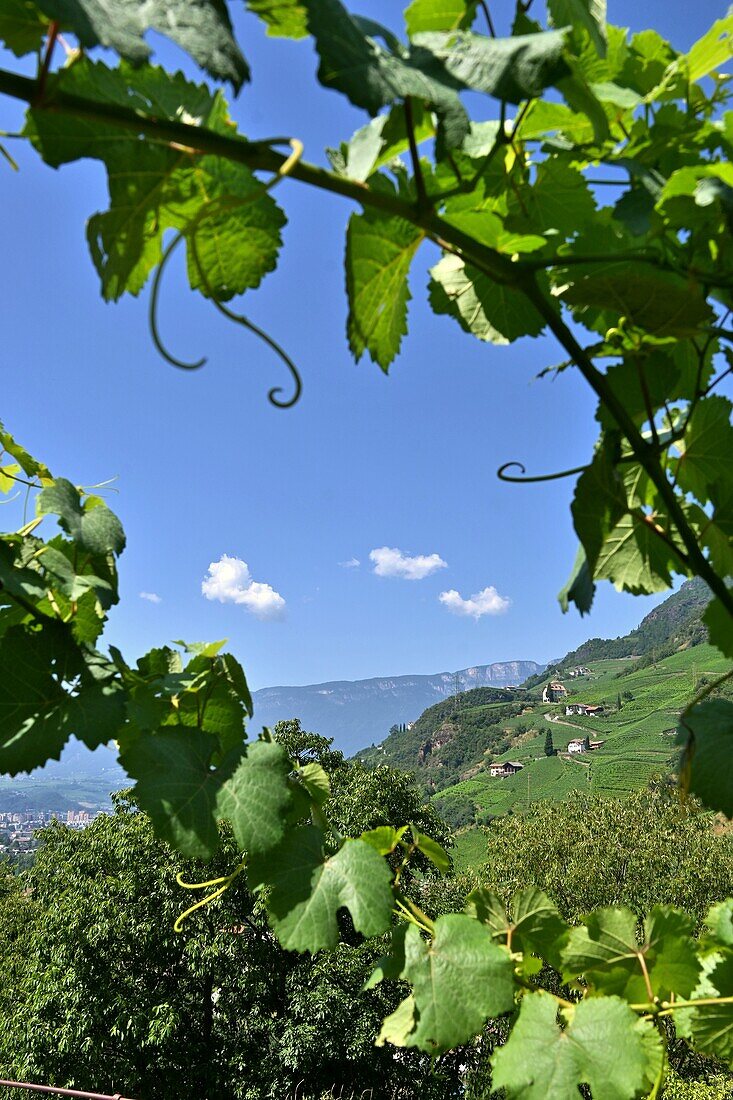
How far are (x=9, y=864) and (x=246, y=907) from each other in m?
20.8

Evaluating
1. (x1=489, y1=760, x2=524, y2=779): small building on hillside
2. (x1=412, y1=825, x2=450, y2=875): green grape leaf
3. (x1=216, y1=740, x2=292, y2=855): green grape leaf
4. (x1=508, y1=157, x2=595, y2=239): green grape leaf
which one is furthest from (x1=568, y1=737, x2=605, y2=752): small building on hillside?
(x1=508, y1=157, x2=595, y2=239): green grape leaf

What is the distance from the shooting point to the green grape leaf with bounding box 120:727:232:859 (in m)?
0.71

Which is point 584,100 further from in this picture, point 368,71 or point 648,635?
point 648,635

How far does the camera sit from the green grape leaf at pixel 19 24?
0.38 meters

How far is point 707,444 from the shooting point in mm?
703

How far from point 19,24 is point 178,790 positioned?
0.61 meters

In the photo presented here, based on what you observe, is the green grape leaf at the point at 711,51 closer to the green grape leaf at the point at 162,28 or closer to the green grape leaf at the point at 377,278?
the green grape leaf at the point at 377,278

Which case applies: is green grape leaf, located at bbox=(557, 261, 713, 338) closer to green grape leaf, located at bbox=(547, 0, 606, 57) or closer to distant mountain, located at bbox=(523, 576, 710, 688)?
green grape leaf, located at bbox=(547, 0, 606, 57)

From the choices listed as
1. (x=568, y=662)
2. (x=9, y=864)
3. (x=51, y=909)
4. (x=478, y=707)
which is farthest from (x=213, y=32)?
(x=568, y=662)

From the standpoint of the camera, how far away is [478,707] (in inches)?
4011

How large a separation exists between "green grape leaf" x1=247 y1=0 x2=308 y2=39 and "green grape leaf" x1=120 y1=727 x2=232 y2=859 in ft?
2.00

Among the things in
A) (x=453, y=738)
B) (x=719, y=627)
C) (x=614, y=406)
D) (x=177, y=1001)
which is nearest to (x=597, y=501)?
(x=614, y=406)

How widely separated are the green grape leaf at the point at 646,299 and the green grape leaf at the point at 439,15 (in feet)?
0.59

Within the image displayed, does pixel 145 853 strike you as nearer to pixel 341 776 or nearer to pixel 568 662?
pixel 341 776
